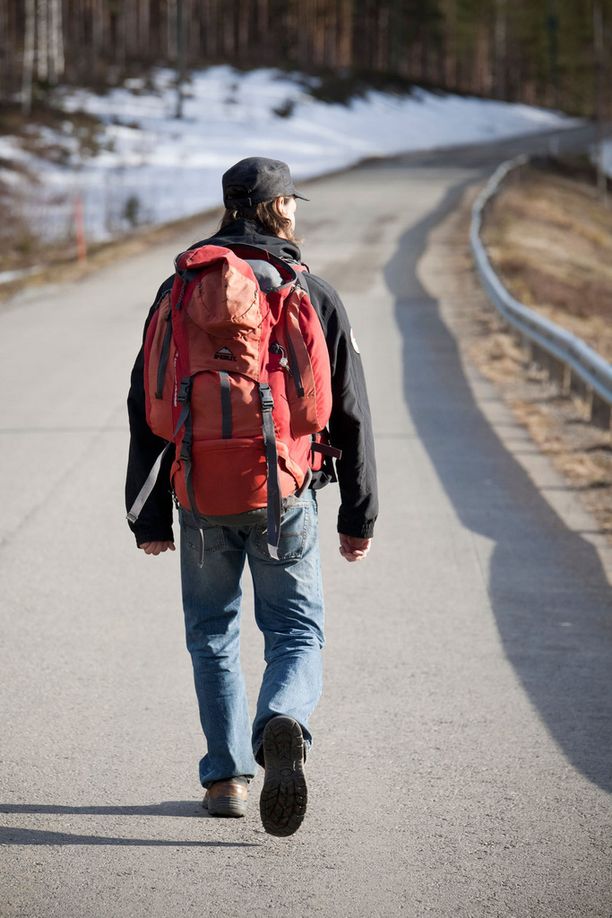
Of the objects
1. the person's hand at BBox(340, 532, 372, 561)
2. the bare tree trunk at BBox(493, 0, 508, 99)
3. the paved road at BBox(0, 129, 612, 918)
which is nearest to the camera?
the paved road at BBox(0, 129, 612, 918)

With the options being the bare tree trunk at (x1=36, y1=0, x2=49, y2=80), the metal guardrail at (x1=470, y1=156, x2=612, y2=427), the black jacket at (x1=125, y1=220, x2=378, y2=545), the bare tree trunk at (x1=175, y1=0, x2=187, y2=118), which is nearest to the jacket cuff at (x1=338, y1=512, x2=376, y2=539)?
the black jacket at (x1=125, y1=220, x2=378, y2=545)

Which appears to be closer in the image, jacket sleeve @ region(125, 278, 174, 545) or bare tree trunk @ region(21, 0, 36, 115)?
jacket sleeve @ region(125, 278, 174, 545)

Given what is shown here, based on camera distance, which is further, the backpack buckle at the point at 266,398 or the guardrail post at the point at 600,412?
the guardrail post at the point at 600,412

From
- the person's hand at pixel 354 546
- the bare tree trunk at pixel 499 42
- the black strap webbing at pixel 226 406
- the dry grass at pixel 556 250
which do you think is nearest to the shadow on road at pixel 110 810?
the person's hand at pixel 354 546

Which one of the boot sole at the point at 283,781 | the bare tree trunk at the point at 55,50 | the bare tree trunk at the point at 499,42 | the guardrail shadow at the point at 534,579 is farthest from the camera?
the bare tree trunk at the point at 499,42

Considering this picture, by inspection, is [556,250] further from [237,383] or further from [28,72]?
[28,72]

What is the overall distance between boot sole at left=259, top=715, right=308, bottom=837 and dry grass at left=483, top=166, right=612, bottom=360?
13246 millimetres

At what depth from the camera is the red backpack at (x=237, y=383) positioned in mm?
3490

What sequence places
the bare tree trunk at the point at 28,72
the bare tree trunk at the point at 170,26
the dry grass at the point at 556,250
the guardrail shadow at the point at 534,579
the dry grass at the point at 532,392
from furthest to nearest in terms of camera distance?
the bare tree trunk at the point at 170,26 → the bare tree trunk at the point at 28,72 → the dry grass at the point at 556,250 → the dry grass at the point at 532,392 → the guardrail shadow at the point at 534,579

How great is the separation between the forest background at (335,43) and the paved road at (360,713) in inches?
1902

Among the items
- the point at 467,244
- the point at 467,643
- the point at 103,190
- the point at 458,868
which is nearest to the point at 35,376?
the point at 467,643

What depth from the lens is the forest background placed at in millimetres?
63938

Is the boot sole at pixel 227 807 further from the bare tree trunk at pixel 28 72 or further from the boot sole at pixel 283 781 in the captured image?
the bare tree trunk at pixel 28 72

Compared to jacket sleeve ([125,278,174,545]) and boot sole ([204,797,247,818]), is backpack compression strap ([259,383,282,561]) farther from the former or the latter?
boot sole ([204,797,247,818])
